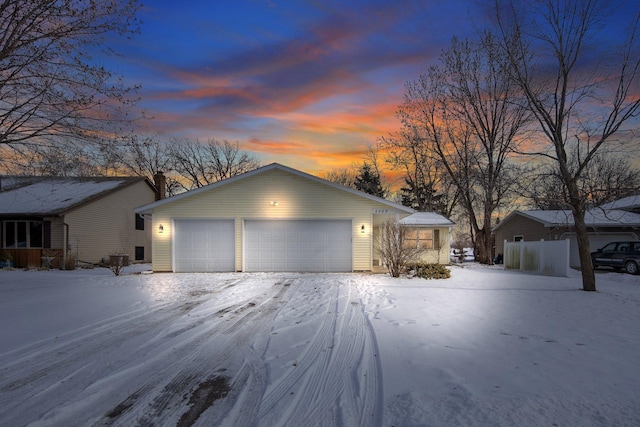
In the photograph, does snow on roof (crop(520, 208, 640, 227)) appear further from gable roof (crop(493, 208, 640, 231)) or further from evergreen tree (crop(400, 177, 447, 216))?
evergreen tree (crop(400, 177, 447, 216))

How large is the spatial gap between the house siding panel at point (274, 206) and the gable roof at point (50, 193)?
6750 millimetres

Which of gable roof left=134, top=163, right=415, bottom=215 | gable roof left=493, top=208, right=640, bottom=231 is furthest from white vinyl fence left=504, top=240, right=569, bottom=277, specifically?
gable roof left=134, top=163, right=415, bottom=215

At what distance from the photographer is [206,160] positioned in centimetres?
3609

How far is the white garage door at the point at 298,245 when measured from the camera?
48.2 ft

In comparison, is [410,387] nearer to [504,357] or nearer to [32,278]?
[504,357]

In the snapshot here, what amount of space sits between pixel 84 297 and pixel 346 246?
362 inches

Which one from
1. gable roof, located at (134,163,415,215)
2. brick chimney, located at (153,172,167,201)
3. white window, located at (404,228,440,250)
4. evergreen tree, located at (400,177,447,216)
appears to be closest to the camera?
gable roof, located at (134,163,415,215)

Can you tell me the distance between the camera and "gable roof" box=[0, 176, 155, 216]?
58.4ft

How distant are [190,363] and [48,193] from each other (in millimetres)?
21646

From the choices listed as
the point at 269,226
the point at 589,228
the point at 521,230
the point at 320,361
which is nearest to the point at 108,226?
the point at 269,226

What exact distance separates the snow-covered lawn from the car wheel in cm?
927

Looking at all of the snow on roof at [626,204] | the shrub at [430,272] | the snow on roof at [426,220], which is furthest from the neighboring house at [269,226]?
the snow on roof at [626,204]

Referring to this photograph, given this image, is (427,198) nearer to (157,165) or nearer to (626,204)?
(626,204)

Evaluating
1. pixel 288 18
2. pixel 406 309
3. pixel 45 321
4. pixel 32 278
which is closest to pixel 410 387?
pixel 406 309
